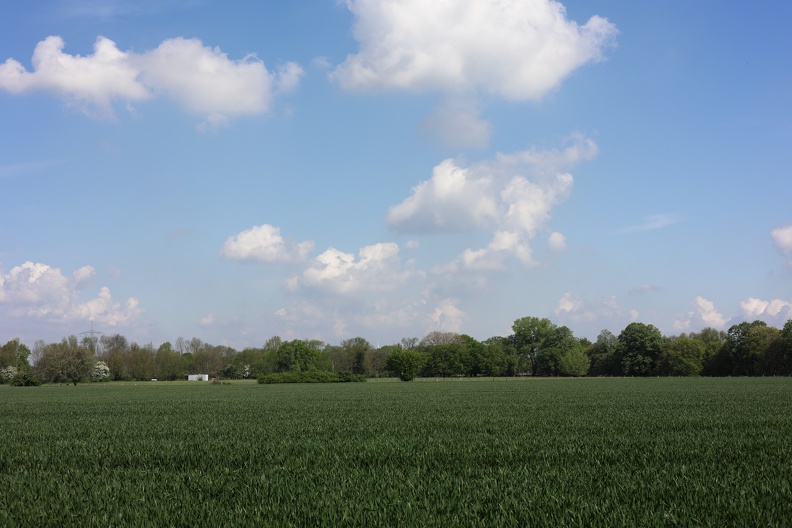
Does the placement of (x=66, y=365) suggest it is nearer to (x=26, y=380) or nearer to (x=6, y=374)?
(x=26, y=380)

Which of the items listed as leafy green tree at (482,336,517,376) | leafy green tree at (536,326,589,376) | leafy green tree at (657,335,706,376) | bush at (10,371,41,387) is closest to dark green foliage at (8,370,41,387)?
bush at (10,371,41,387)

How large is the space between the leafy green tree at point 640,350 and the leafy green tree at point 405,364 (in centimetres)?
5414

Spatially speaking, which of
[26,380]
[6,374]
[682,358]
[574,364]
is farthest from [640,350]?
[6,374]

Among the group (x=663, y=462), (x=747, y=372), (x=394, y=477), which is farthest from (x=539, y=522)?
(x=747, y=372)

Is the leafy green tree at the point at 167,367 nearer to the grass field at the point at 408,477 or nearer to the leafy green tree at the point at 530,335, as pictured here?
the leafy green tree at the point at 530,335

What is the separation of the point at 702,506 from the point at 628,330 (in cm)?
15139

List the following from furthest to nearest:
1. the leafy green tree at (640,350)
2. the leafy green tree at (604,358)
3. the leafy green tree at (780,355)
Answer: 1. the leafy green tree at (604,358)
2. the leafy green tree at (640,350)
3. the leafy green tree at (780,355)

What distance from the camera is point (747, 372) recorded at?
423 feet

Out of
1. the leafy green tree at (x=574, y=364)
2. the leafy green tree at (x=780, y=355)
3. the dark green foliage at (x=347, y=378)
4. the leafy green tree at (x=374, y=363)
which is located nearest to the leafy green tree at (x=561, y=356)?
the leafy green tree at (x=574, y=364)

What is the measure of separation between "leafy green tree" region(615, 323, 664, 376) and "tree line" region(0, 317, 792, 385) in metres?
0.24

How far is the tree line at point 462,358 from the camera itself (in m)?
123

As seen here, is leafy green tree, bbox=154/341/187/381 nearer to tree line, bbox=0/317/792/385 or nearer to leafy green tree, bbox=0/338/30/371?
tree line, bbox=0/317/792/385

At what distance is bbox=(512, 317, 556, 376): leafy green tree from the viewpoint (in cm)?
17638

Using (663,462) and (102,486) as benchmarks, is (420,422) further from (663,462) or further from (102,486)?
(102,486)
